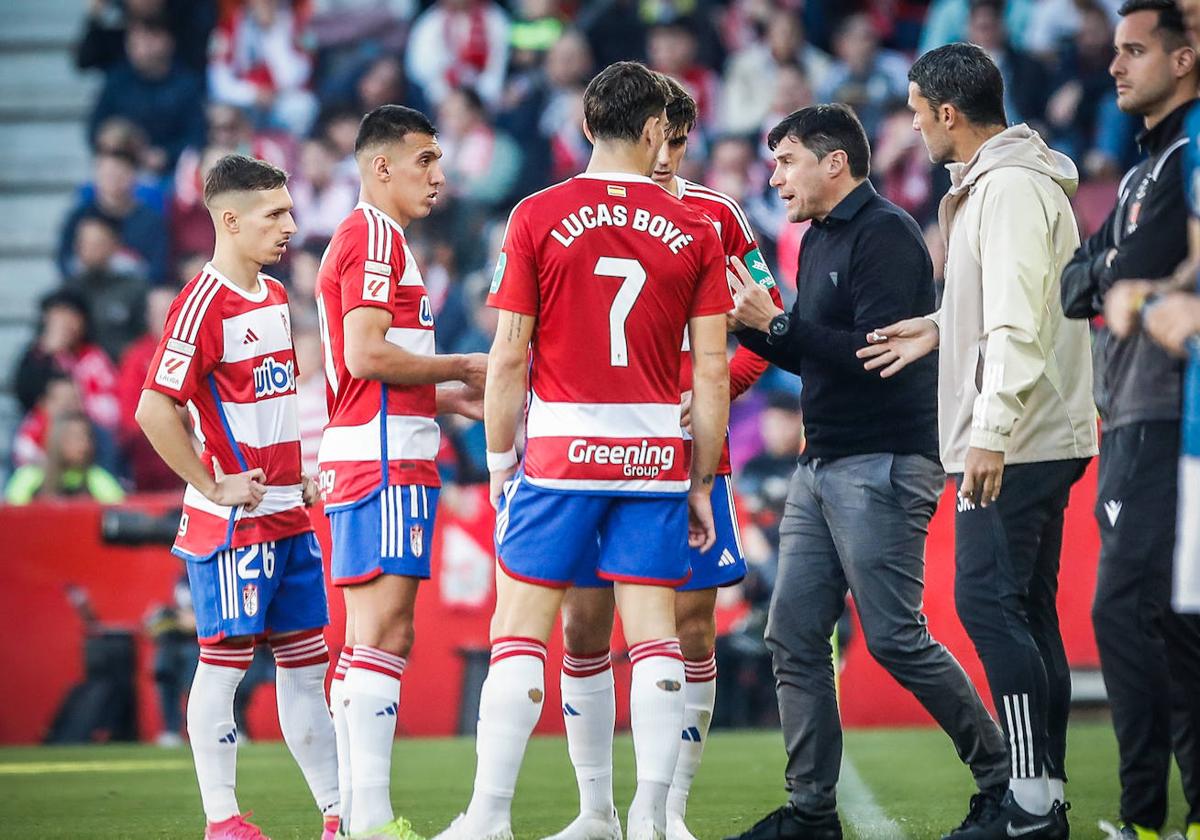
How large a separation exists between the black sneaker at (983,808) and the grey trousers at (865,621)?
0.04 metres

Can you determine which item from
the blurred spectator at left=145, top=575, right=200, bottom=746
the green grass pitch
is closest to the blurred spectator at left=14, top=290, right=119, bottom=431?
the blurred spectator at left=145, top=575, right=200, bottom=746

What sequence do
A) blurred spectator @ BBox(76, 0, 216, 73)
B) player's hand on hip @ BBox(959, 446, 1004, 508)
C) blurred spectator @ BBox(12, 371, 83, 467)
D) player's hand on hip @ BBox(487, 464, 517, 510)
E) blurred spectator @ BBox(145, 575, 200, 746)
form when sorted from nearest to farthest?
player's hand on hip @ BBox(959, 446, 1004, 508), player's hand on hip @ BBox(487, 464, 517, 510), blurred spectator @ BBox(145, 575, 200, 746), blurred spectator @ BBox(12, 371, 83, 467), blurred spectator @ BBox(76, 0, 216, 73)

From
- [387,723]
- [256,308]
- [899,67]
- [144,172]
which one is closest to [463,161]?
[144,172]

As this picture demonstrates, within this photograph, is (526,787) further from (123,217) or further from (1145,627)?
(123,217)

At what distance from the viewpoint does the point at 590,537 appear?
180 inches

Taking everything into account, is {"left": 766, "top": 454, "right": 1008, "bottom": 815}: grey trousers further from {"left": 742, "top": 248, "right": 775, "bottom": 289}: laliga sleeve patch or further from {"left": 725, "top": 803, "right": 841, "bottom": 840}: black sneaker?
{"left": 742, "top": 248, "right": 775, "bottom": 289}: laliga sleeve patch

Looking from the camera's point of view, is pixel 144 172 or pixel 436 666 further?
pixel 144 172

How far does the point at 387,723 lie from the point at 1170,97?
3.03 meters

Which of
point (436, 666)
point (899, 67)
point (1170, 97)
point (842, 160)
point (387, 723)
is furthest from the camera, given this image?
point (899, 67)

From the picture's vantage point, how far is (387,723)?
487cm

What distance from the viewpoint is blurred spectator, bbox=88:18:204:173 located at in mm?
14016

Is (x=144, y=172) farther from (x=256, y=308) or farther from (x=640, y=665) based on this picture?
(x=640, y=665)

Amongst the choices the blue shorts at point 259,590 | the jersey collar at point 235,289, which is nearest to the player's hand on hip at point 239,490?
the blue shorts at point 259,590

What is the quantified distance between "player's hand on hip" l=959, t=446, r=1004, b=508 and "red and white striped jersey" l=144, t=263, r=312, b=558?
227 centimetres
